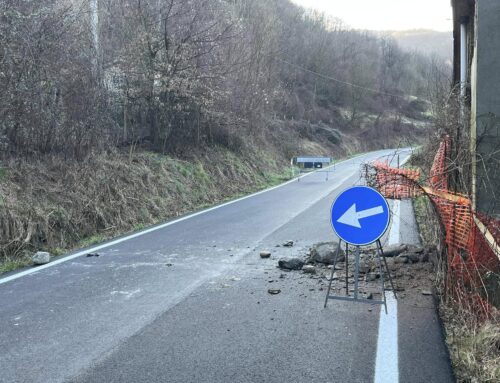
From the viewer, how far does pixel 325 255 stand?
7.74 m

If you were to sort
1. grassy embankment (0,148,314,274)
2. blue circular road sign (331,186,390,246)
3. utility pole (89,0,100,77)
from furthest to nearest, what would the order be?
utility pole (89,0,100,77)
grassy embankment (0,148,314,274)
blue circular road sign (331,186,390,246)

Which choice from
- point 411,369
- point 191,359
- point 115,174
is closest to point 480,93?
point 411,369

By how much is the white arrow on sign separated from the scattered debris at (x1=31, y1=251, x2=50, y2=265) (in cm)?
499

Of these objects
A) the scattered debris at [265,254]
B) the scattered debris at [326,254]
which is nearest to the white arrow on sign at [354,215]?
the scattered debris at [326,254]

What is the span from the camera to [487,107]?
621 cm

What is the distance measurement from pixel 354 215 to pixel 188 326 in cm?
220

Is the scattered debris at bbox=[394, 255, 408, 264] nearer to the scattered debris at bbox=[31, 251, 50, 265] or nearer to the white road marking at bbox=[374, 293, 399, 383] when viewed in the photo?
the white road marking at bbox=[374, 293, 399, 383]

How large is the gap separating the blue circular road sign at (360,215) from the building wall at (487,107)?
5.08ft

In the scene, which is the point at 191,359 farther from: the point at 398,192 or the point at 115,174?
the point at 115,174

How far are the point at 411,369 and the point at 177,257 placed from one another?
4.99 m

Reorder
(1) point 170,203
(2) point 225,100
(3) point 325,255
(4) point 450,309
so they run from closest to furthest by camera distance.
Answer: (4) point 450,309 → (3) point 325,255 → (1) point 170,203 → (2) point 225,100

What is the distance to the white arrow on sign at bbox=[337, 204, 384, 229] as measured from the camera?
5.54 meters

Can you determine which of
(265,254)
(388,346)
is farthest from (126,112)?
(388,346)

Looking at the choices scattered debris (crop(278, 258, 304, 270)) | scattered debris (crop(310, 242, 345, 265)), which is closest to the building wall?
scattered debris (crop(310, 242, 345, 265))
